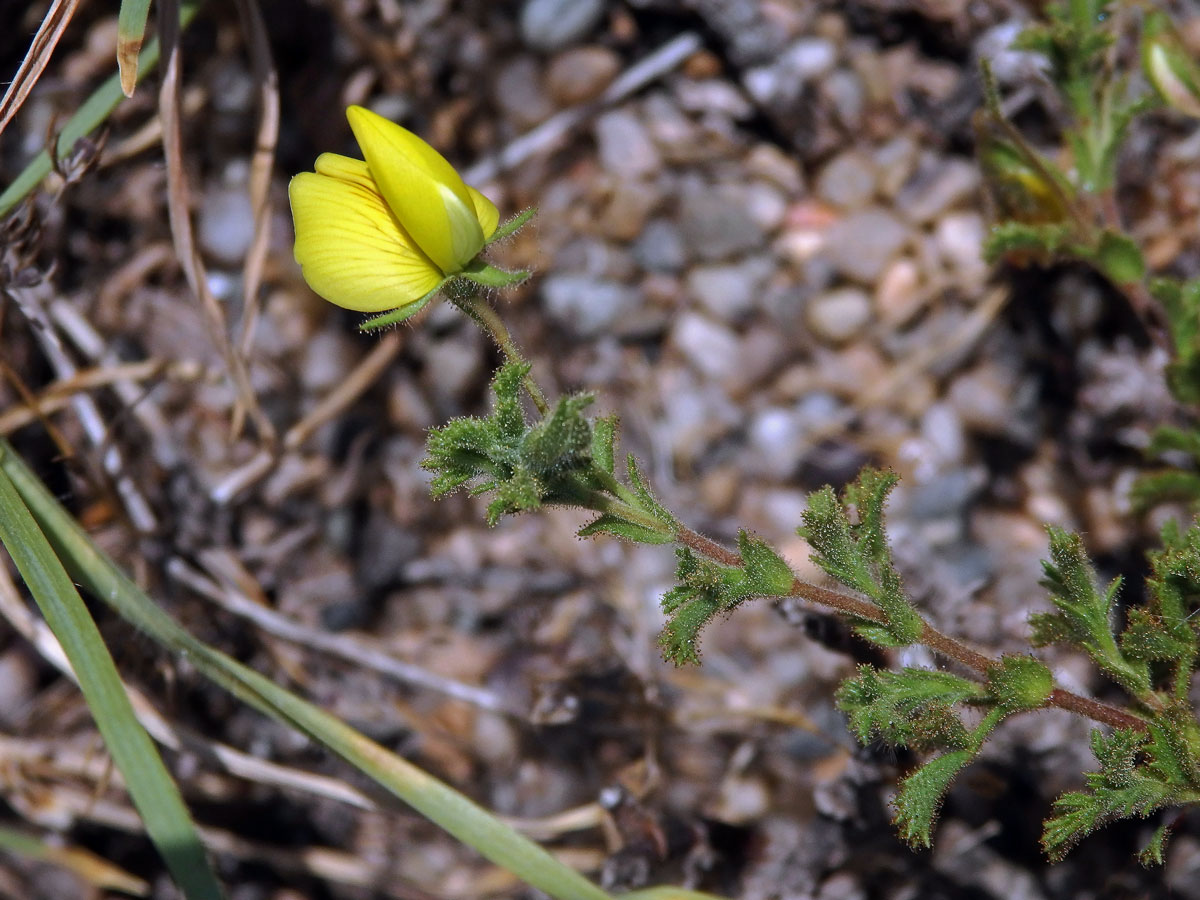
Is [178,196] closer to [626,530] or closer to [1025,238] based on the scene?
[626,530]

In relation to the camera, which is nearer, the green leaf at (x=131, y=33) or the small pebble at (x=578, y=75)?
the green leaf at (x=131, y=33)

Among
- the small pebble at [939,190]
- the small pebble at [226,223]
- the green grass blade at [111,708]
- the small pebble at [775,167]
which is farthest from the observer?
the small pebble at [775,167]

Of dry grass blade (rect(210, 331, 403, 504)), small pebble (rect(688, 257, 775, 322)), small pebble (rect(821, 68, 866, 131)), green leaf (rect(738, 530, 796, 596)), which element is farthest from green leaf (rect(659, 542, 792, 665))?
small pebble (rect(821, 68, 866, 131))

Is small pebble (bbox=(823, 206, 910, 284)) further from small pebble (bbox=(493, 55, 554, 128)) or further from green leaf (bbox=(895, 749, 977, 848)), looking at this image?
green leaf (bbox=(895, 749, 977, 848))

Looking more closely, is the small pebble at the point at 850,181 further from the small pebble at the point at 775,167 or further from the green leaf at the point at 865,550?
the green leaf at the point at 865,550

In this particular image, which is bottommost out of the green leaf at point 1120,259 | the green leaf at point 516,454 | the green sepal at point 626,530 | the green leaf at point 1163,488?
the green leaf at point 1163,488

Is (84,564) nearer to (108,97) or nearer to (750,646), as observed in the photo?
(108,97)

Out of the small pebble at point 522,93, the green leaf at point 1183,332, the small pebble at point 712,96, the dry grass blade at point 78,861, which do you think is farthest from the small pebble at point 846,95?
the dry grass blade at point 78,861
